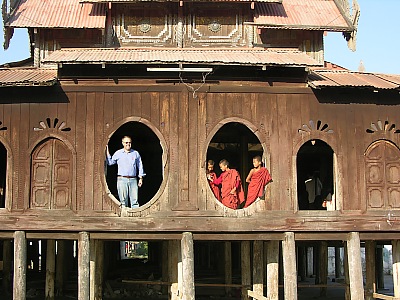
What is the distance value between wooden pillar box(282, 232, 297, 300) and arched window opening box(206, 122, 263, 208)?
1.59 metres

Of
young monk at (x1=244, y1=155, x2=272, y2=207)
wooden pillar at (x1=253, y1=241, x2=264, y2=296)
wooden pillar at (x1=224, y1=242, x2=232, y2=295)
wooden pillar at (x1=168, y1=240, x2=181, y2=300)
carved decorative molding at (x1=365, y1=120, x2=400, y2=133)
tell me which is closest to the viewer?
young monk at (x1=244, y1=155, x2=272, y2=207)

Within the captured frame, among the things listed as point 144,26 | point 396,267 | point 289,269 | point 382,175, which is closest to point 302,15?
point 144,26

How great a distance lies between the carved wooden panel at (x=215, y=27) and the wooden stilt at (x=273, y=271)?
18.3 feet

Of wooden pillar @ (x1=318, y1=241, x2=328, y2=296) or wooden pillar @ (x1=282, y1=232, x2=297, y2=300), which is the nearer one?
wooden pillar @ (x1=282, y1=232, x2=297, y2=300)

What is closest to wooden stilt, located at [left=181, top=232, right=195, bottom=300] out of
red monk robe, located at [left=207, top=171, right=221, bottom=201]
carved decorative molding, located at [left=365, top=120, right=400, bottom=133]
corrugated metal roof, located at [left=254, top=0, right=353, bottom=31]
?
red monk robe, located at [left=207, top=171, right=221, bottom=201]

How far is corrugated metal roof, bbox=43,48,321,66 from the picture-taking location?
15523 millimetres

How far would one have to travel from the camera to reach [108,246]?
81.6ft

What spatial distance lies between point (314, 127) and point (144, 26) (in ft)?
18.8

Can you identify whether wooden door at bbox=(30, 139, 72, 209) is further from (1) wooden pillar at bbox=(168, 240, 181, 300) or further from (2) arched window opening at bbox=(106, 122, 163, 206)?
(1) wooden pillar at bbox=(168, 240, 181, 300)

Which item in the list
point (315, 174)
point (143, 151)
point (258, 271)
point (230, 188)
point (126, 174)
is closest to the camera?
point (126, 174)

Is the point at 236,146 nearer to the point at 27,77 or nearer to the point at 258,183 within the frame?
the point at 258,183

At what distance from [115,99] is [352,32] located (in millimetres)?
7314

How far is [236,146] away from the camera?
73.9 feet

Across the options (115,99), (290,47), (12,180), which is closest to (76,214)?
(12,180)
